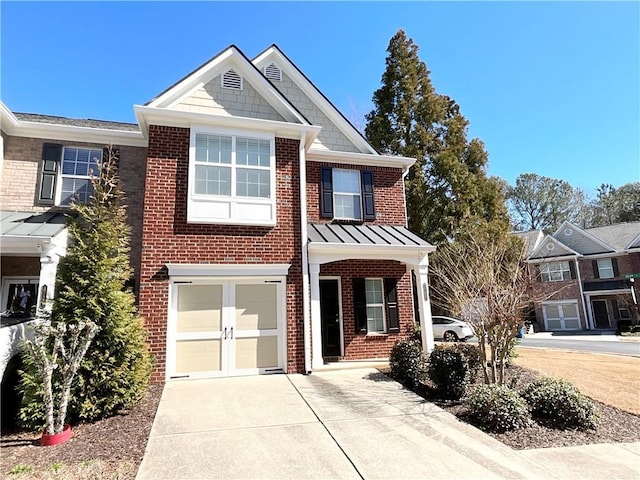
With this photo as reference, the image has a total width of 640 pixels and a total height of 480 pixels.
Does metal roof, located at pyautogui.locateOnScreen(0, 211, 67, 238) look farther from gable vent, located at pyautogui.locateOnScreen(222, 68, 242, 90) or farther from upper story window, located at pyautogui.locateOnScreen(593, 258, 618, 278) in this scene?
upper story window, located at pyautogui.locateOnScreen(593, 258, 618, 278)

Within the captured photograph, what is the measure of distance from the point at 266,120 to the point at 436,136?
1603 cm

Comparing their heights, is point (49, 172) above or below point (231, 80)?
below

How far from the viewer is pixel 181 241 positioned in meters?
8.39

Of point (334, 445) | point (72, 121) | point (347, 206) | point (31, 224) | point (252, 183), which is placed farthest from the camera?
point (347, 206)

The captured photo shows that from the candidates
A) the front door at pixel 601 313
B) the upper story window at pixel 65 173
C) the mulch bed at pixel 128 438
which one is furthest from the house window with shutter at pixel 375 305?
the front door at pixel 601 313

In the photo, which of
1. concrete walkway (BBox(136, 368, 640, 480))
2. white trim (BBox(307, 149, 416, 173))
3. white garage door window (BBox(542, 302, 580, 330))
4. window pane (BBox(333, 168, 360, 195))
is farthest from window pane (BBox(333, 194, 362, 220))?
white garage door window (BBox(542, 302, 580, 330))

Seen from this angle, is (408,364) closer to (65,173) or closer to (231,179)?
(231,179)

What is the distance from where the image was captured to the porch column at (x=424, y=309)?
382 inches

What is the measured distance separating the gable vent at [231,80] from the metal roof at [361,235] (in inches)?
171

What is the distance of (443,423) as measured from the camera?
5844 millimetres

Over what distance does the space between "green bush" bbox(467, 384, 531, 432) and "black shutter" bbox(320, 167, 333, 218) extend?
22.3 feet

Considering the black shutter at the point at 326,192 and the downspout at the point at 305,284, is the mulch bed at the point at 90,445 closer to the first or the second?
the downspout at the point at 305,284

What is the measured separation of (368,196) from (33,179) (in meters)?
9.32

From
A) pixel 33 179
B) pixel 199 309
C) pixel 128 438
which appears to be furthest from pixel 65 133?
pixel 128 438
